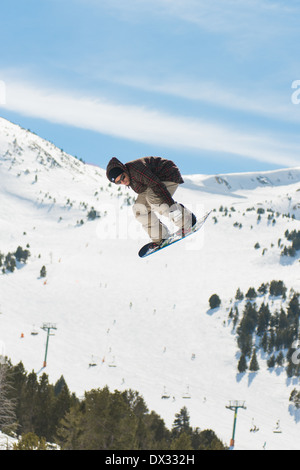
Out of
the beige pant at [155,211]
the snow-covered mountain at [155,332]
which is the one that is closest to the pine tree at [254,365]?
the snow-covered mountain at [155,332]

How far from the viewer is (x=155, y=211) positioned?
12.2 m

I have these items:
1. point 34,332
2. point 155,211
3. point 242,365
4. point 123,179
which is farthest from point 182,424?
point 123,179

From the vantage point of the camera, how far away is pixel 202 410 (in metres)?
102

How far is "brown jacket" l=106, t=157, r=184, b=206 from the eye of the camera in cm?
1088

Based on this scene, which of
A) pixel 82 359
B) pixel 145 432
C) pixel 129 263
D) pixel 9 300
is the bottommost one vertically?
pixel 145 432

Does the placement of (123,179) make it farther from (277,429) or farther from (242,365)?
(242,365)

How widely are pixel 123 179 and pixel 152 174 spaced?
25.9 inches

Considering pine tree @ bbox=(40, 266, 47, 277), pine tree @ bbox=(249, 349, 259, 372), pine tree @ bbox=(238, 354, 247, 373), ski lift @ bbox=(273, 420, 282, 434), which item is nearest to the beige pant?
ski lift @ bbox=(273, 420, 282, 434)

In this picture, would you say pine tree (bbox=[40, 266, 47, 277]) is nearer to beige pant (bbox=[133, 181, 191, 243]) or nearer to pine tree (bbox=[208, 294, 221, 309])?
pine tree (bbox=[208, 294, 221, 309])

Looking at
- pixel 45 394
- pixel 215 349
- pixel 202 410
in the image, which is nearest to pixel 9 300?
pixel 215 349

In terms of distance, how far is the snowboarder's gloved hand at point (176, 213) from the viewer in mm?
11759
